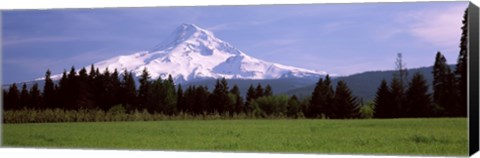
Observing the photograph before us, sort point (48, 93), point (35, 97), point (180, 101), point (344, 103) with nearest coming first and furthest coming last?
point (344, 103), point (180, 101), point (48, 93), point (35, 97)

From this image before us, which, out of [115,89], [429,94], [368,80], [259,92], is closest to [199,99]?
[259,92]

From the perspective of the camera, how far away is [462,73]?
41.7 feet

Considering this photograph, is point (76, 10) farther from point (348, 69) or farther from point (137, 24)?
point (348, 69)

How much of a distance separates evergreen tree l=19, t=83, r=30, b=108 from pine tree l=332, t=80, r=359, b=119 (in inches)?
200

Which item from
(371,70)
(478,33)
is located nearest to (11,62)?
(371,70)

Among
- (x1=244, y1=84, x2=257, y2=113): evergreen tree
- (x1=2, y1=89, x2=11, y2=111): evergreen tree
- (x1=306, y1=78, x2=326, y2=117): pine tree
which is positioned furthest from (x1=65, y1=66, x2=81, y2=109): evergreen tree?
(x1=306, y1=78, x2=326, y2=117): pine tree

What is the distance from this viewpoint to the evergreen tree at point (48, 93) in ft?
49.7

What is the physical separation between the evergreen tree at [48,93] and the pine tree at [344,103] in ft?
15.1

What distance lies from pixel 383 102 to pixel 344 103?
0.61 meters

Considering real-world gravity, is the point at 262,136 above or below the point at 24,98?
below

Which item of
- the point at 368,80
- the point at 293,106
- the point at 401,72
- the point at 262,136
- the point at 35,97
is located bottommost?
the point at 262,136

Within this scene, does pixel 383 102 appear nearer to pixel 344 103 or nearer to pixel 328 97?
pixel 344 103

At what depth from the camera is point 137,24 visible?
47.6 feet

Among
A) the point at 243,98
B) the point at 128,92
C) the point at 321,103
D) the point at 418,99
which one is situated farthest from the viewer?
the point at 128,92
